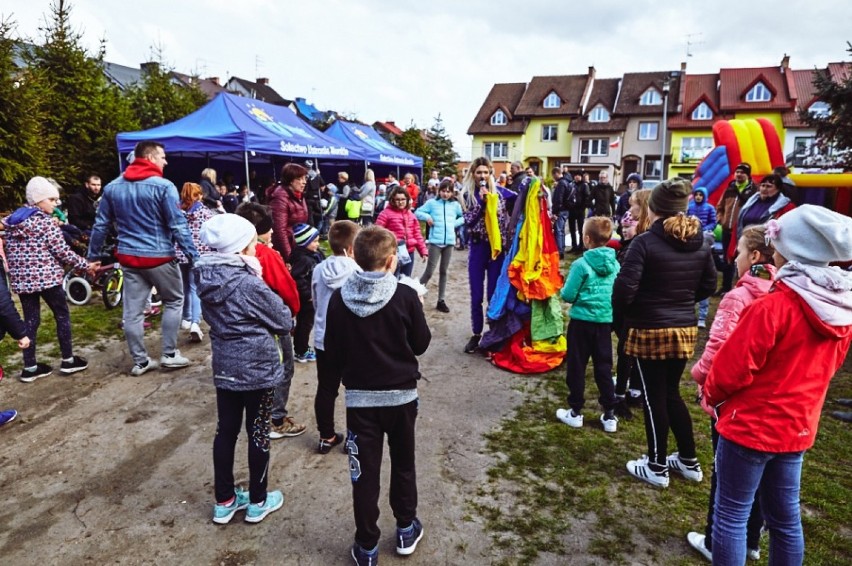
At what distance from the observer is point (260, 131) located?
1256 centimetres

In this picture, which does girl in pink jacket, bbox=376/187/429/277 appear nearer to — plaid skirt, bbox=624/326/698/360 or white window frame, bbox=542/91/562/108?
plaid skirt, bbox=624/326/698/360

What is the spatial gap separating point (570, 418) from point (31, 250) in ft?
16.4

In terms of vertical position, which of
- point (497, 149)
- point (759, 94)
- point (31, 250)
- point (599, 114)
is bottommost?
point (31, 250)

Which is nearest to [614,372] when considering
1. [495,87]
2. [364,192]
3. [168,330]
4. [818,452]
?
[818,452]

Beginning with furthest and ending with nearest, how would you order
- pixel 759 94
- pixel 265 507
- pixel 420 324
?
pixel 759 94 → pixel 265 507 → pixel 420 324

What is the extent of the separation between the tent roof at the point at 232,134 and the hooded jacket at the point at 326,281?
892 centimetres

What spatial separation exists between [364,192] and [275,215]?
8.08m

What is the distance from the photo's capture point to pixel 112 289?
7359 mm

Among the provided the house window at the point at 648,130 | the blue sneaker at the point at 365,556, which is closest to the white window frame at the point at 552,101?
the house window at the point at 648,130

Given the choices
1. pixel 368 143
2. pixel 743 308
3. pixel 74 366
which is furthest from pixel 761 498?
pixel 368 143

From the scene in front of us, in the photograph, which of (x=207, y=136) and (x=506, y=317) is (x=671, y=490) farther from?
(x=207, y=136)

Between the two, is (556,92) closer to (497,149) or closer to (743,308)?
(497,149)

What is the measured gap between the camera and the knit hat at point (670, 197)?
10.4 feet

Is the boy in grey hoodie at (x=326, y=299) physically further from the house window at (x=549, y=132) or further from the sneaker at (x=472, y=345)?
the house window at (x=549, y=132)
